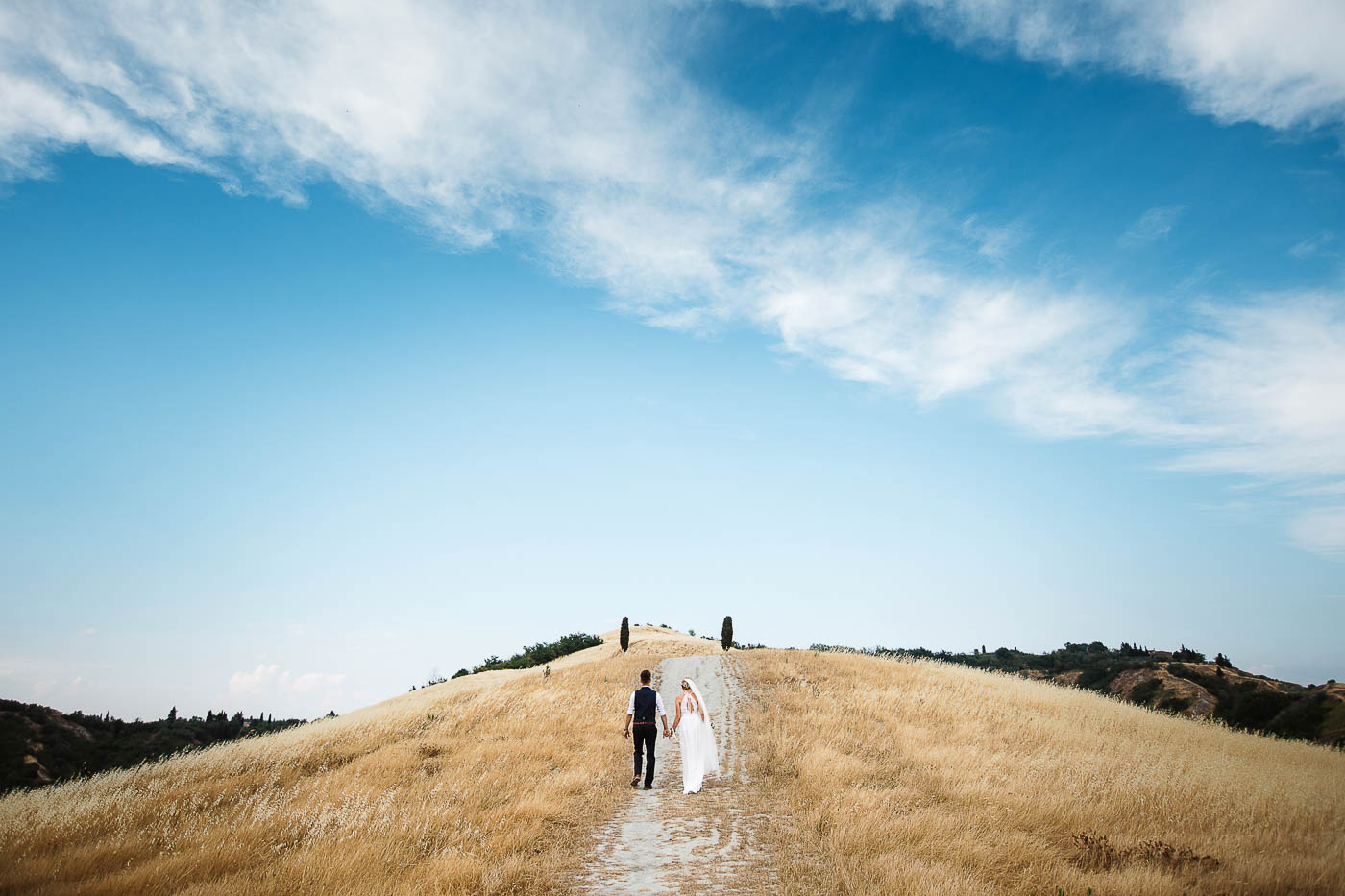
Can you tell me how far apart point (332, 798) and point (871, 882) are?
912cm

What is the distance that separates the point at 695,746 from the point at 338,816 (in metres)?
6.16

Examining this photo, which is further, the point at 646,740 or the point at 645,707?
the point at 646,740

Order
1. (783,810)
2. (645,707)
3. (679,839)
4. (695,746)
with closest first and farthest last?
(679,839) < (783,810) < (695,746) < (645,707)

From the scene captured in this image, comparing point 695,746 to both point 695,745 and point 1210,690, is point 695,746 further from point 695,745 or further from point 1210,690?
point 1210,690

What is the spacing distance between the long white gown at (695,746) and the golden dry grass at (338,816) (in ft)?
4.54

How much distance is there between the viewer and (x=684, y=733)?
1225 centimetres

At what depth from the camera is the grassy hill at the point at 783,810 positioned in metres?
7.07

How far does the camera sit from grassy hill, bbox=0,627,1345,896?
278 inches

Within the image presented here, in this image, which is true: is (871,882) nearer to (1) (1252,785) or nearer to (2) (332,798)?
(2) (332,798)

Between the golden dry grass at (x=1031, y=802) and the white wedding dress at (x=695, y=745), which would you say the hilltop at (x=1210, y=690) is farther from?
the white wedding dress at (x=695, y=745)

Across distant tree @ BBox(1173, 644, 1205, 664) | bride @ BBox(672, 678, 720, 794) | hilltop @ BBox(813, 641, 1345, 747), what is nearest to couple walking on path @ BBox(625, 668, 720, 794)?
bride @ BBox(672, 678, 720, 794)

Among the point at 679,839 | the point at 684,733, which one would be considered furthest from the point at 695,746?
the point at 679,839

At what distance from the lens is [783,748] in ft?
48.0

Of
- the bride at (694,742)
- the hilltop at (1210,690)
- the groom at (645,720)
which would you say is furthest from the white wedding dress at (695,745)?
the hilltop at (1210,690)
